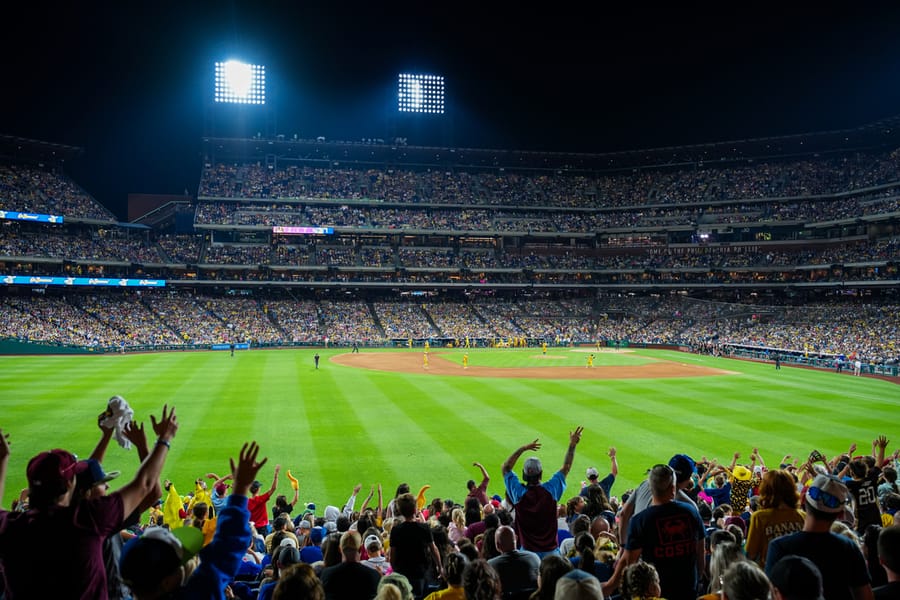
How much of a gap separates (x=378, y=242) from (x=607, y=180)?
3697 centimetres

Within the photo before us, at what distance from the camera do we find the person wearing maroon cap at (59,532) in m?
3.39

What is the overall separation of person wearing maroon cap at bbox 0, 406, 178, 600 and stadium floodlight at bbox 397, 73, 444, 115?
82.2 meters

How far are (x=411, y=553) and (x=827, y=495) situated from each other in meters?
3.70

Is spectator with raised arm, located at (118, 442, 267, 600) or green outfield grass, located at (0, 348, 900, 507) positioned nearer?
spectator with raised arm, located at (118, 442, 267, 600)

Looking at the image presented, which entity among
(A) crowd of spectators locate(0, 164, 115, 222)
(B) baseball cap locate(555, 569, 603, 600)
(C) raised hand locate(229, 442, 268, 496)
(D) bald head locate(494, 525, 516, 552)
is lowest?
(D) bald head locate(494, 525, 516, 552)

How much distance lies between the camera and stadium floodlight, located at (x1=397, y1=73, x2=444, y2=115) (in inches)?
3155

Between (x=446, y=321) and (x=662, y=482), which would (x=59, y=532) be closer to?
(x=662, y=482)

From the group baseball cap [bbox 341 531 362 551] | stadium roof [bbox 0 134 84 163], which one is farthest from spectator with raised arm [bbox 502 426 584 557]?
stadium roof [bbox 0 134 84 163]

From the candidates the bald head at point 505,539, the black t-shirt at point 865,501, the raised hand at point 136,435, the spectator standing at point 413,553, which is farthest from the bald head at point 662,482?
the black t-shirt at point 865,501

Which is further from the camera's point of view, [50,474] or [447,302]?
[447,302]

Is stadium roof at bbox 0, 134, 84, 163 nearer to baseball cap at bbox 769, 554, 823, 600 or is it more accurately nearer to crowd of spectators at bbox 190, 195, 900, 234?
crowd of spectators at bbox 190, 195, 900, 234

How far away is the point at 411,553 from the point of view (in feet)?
18.9

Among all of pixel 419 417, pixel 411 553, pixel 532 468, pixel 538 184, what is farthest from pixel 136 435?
pixel 538 184

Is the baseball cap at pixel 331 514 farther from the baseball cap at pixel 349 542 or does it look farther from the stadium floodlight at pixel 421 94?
the stadium floodlight at pixel 421 94
